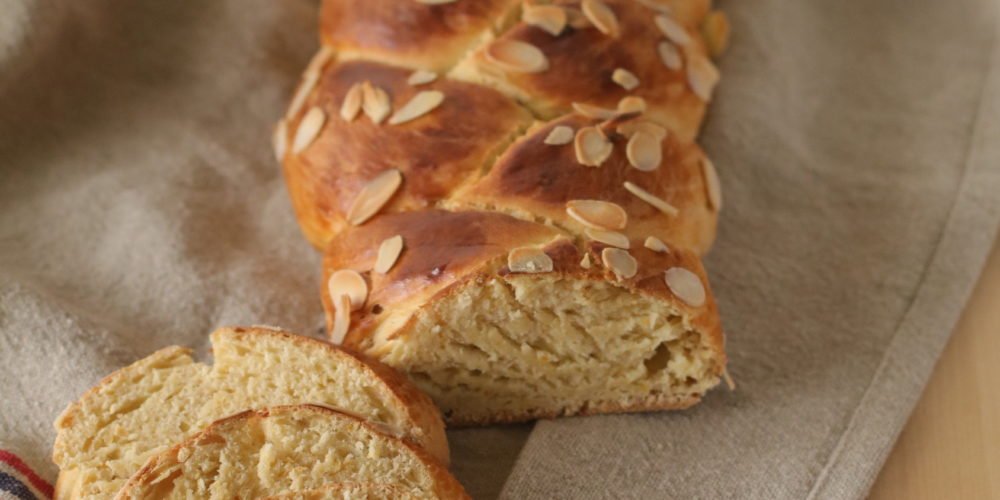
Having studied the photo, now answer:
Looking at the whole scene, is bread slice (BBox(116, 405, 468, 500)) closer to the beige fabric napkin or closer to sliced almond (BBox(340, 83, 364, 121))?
the beige fabric napkin

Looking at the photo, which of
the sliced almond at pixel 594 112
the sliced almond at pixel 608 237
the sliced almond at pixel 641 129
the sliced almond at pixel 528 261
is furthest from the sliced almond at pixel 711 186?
the sliced almond at pixel 528 261

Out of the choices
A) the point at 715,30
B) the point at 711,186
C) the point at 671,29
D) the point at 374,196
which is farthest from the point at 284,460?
the point at 715,30

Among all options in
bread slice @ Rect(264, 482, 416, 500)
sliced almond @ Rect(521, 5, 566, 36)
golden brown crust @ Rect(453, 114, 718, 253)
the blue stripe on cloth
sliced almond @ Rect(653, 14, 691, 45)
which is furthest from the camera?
sliced almond @ Rect(653, 14, 691, 45)

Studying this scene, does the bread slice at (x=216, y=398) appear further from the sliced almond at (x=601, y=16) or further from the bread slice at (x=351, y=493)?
the sliced almond at (x=601, y=16)

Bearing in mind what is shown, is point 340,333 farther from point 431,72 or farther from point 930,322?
point 930,322

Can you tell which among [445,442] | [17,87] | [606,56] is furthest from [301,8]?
[445,442]

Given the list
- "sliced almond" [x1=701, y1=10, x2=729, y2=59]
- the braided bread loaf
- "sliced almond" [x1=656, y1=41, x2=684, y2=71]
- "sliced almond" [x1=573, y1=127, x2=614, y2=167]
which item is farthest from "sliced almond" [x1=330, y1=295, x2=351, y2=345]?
"sliced almond" [x1=701, y1=10, x2=729, y2=59]
